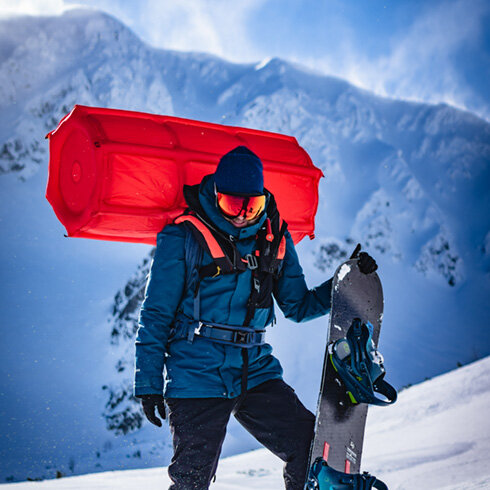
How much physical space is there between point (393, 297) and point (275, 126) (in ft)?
35.2

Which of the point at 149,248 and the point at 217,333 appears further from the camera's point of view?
the point at 149,248

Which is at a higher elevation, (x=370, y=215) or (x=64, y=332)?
(x=370, y=215)

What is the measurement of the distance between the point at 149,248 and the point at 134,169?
614 inches

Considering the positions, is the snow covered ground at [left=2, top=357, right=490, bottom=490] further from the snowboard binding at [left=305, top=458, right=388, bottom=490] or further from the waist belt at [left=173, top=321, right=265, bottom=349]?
the waist belt at [left=173, top=321, right=265, bottom=349]

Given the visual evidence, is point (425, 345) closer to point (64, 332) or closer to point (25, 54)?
point (64, 332)

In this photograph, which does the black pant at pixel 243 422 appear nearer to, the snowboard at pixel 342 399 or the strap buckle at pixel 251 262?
the snowboard at pixel 342 399

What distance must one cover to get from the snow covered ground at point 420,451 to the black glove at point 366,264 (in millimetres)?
1724

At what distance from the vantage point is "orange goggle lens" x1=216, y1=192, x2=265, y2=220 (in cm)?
225

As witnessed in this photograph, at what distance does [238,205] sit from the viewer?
2.25 metres

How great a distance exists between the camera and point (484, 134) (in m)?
28.5

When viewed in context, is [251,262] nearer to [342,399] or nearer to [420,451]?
[342,399]

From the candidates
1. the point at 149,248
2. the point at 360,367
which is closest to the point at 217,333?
the point at 360,367

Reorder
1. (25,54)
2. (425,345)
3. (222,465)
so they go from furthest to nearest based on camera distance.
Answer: (25,54)
(425,345)
(222,465)

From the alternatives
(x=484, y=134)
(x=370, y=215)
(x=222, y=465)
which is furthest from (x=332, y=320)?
(x=484, y=134)
